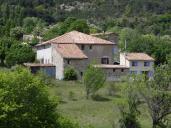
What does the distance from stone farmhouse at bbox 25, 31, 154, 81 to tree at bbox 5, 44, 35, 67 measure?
1.71m

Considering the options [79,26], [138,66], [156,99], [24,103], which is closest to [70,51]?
[138,66]

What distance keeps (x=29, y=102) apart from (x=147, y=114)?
2059 cm

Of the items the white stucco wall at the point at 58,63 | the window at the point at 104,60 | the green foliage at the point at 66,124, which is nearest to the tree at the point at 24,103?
the green foliage at the point at 66,124

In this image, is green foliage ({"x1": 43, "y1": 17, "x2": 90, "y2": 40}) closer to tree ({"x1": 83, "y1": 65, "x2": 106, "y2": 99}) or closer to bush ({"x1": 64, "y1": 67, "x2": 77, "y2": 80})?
bush ({"x1": 64, "y1": 67, "x2": 77, "y2": 80})

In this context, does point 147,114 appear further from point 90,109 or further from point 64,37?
point 64,37

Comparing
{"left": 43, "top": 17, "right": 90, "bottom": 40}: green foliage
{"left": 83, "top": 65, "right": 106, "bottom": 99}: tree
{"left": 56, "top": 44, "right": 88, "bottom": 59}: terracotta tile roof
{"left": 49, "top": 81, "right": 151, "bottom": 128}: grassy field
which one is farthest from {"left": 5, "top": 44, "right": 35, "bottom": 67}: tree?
{"left": 43, "top": 17, "right": 90, "bottom": 40}: green foliage

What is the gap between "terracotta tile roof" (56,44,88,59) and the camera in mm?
69319

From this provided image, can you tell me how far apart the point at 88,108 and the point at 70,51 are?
63.4 ft

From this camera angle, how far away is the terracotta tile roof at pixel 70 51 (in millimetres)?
69319

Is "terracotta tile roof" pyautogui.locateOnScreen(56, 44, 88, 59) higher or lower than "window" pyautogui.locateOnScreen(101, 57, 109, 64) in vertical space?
higher

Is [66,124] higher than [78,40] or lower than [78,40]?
lower

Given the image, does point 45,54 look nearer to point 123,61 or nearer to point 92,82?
point 123,61

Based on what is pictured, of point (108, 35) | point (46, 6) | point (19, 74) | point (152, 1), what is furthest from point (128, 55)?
point (152, 1)

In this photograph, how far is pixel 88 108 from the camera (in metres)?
52.4
